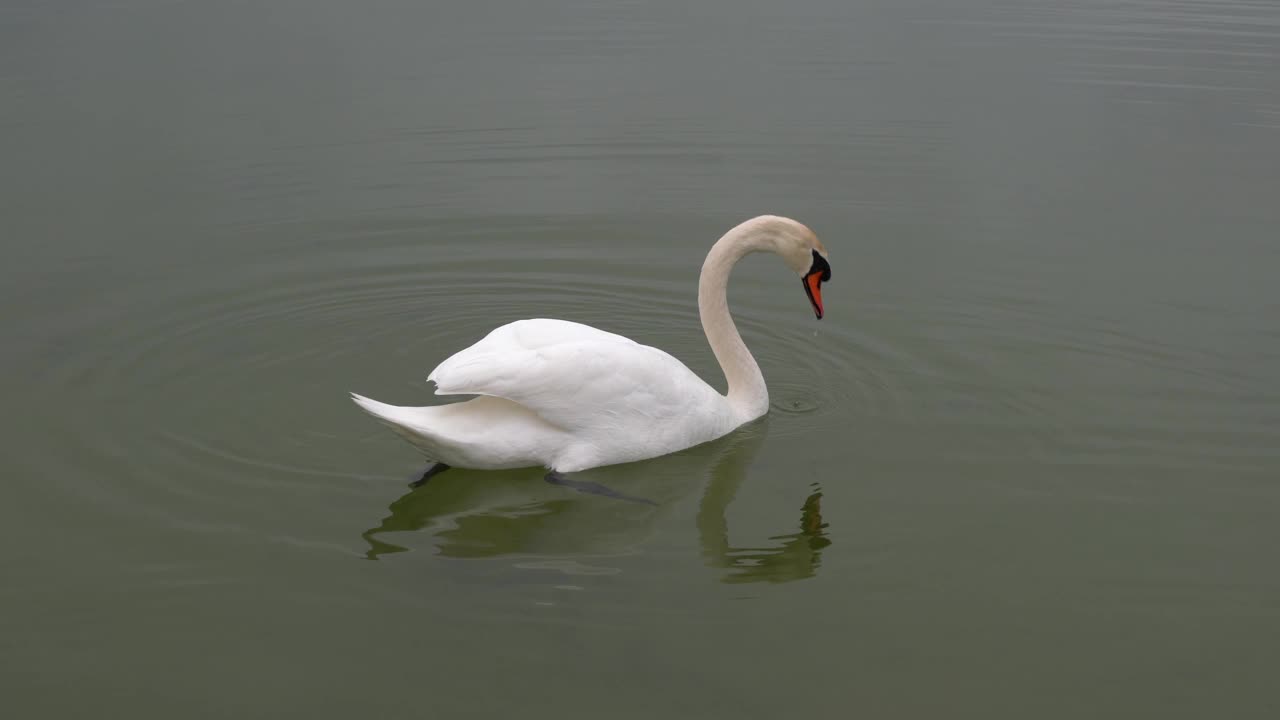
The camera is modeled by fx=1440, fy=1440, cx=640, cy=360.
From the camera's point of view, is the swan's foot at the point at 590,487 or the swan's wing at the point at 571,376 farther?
the swan's foot at the point at 590,487

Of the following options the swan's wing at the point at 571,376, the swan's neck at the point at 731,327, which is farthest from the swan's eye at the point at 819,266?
the swan's wing at the point at 571,376

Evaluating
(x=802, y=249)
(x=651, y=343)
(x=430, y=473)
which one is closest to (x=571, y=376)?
(x=430, y=473)

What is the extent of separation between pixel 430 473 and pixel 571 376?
837 millimetres

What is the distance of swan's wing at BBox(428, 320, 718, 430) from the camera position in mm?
6520

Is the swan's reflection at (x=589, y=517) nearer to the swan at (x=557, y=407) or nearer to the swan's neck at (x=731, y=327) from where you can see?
the swan at (x=557, y=407)

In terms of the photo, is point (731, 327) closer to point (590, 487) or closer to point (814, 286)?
point (814, 286)

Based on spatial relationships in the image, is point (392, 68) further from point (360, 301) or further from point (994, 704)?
point (994, 704)

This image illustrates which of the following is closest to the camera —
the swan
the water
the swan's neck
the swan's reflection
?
the water

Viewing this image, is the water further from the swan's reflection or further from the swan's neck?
the swan's neck

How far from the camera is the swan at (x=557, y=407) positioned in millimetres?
6484

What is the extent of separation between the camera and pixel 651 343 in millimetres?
8656

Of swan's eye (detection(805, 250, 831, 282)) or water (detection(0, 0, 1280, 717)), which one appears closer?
water (detection(0, 0, 1280, 717))

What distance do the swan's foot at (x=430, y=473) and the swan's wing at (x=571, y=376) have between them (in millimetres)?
467

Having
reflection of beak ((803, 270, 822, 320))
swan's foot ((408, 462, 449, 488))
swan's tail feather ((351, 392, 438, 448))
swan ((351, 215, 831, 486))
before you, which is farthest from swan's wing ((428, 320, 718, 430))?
reflection of beak ((803, 270, 822, 320))
